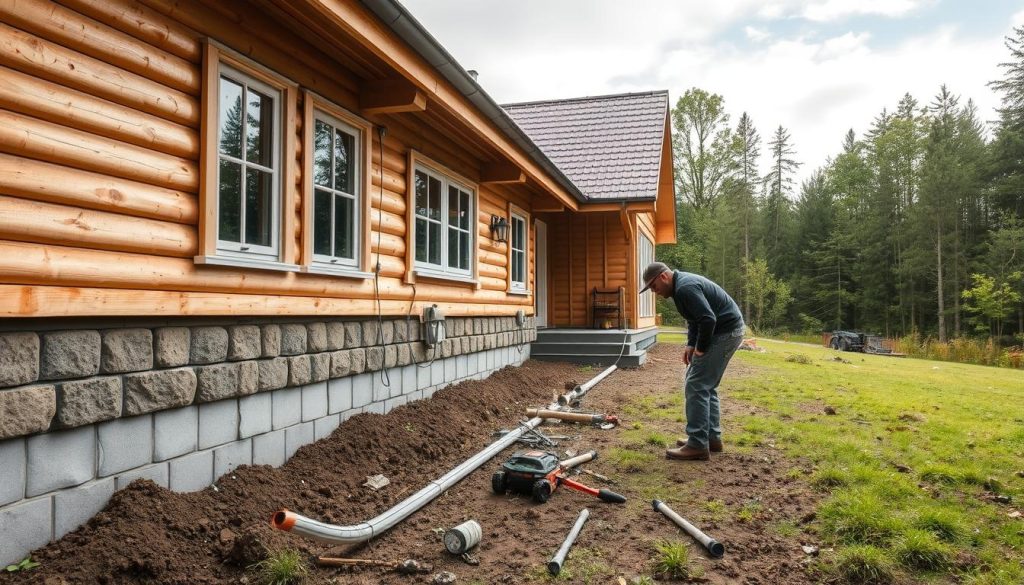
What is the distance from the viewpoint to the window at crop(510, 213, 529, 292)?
10016 mm

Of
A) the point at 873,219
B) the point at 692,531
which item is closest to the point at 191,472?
the point at 692,531

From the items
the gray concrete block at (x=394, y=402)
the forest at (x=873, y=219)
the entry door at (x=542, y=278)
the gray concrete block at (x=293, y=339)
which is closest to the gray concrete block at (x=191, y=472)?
the gray concrete block at (x=293, y=339)

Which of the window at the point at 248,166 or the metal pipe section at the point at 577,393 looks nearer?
the window at the point at 248,166

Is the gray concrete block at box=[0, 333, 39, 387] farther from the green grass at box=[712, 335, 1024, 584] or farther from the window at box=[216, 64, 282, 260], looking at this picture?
the green grass at box=[712, 335, 1024, 584]

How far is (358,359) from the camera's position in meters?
5.10

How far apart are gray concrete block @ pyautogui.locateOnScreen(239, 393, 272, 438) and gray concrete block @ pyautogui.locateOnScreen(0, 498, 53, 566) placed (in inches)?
47.8

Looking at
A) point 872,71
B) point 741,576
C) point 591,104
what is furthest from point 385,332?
point 872,71

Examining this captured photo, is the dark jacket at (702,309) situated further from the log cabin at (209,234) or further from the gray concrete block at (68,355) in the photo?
the gray concrete block at (68,355)

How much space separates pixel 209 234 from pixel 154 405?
1.02 metres

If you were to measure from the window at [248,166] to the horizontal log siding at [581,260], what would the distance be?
32.2 feet

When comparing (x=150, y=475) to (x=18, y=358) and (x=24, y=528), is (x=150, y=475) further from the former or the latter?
(x=18, y=358)

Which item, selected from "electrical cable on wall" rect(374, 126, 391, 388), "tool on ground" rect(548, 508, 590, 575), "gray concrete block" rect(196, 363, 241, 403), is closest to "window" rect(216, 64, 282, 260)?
"gray concrete block" rect(196, 363, 241, 403)

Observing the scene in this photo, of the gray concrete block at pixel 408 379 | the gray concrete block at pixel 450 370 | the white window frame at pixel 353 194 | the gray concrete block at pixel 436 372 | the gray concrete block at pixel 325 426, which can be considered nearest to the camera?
the gray concrete block at pixel 325 426

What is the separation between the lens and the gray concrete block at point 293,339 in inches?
167
